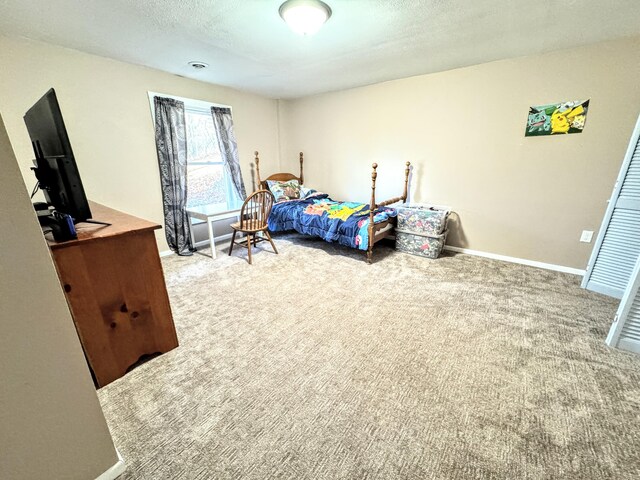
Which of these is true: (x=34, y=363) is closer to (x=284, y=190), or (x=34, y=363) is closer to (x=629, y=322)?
(x=629, y=322)

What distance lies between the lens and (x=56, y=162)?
4.23ft

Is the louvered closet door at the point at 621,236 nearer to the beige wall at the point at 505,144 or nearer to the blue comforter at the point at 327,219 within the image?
the beige wall at the point at 505,144

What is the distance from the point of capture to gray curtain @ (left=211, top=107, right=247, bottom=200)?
3672 mm

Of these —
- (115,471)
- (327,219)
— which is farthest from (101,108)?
(115,471)

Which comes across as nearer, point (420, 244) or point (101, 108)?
point (101, 108)

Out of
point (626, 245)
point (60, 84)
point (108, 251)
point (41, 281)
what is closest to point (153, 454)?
point (41, 281)

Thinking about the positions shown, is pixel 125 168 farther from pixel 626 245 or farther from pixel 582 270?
pixel 582 270

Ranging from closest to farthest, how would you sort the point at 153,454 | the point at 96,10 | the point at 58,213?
the point at 153,454 < the point at 58,213 < the point at 96,10

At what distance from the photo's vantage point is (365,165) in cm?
410

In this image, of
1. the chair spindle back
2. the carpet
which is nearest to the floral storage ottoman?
the carpet

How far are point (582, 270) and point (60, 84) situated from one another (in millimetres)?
5605

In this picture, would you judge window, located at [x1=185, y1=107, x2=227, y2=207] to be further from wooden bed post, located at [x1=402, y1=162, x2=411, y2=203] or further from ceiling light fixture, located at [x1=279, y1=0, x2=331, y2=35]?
wooden bed post, located at [x1=402, y1=162, x2=411, y2=203]

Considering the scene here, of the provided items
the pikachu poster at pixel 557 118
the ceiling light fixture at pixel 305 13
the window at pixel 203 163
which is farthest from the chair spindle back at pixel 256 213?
the pikachu poster at pixel 557 118

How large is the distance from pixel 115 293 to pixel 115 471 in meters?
0.83
